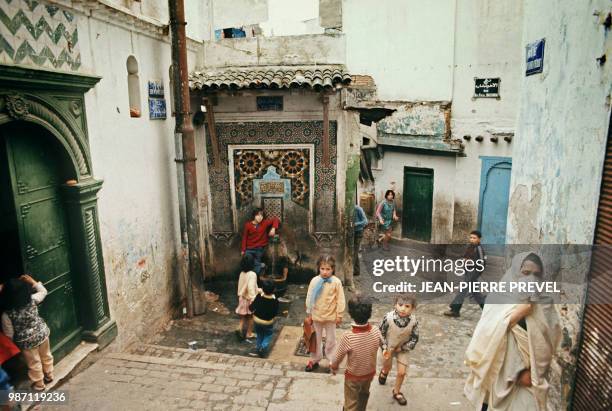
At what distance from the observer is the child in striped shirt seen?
402cm

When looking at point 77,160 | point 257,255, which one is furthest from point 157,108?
point 257,255

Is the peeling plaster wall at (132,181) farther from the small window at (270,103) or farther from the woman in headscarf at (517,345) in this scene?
the woman in headscarf at (517,345)

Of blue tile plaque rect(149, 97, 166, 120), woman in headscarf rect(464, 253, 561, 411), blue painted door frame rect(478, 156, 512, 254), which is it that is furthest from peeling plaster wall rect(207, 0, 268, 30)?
woman in headscarf rect(464, 253, 561, 411)

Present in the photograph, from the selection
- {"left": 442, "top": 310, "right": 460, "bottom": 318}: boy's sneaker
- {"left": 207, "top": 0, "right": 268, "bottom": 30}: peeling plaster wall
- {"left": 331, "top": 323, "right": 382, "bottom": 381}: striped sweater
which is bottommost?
{"left": 442, "top": 310, "right": 460, "bottom": 318}: boy's sneaker

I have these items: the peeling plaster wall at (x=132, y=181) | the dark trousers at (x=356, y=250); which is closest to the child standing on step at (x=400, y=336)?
the peeling plaster wall at (x=132, y=181)

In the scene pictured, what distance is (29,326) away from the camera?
4.31 meters

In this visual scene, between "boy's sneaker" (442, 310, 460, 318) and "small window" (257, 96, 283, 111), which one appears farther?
"small window" (257, 96, 283, 111)

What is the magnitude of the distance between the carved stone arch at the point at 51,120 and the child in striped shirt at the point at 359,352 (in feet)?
11.8

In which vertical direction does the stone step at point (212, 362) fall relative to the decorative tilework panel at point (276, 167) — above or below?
below

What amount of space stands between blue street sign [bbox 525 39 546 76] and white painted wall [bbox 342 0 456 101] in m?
7.26

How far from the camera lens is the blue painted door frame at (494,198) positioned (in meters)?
12.0

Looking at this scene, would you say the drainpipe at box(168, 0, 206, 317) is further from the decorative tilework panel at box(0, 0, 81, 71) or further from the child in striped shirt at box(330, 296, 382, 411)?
the child in striped shirt at box(330, 296, 382, 411)

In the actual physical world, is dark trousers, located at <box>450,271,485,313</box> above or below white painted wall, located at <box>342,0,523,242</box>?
below

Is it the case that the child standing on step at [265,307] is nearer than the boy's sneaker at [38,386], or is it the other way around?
the boy's sneaker at [38,386]
